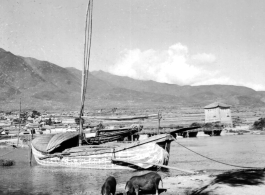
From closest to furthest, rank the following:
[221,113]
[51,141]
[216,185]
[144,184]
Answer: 1. [144,184]
2. [216,185]
3. [51,141]
4. [221,113]

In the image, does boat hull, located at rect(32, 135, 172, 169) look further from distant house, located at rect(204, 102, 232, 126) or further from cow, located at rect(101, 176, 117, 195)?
distant house, located at rect(204, 102, 232, 126)

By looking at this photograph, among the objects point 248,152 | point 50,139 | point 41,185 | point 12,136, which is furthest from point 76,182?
point 12,136

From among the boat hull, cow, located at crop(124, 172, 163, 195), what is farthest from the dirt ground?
the boat hull

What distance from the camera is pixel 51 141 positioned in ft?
67.6

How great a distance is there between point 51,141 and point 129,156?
6.16 m

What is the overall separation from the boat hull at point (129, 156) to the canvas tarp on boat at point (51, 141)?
98 cm

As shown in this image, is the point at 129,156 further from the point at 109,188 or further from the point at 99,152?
the point at 109,188

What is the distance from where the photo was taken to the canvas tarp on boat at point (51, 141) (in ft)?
66.4

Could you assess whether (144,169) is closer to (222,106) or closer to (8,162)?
(8,162)

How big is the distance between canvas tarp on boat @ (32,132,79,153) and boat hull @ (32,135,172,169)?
98cm

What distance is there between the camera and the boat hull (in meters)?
17.7

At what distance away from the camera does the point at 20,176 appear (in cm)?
1827

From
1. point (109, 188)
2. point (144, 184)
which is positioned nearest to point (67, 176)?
point (109, 188)

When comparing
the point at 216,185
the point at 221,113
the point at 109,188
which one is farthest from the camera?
the point at 221,113
